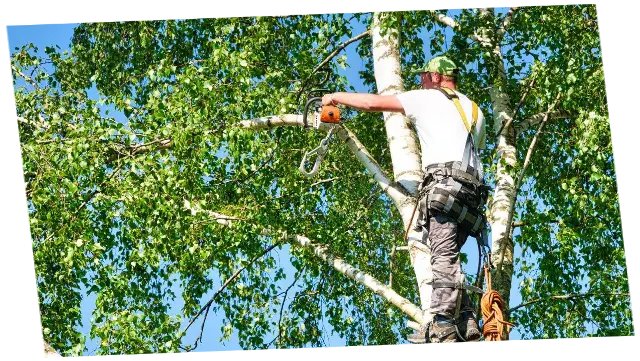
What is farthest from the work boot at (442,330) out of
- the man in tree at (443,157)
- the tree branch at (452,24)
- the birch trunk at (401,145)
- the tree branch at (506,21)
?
the tree branch at (506,21)

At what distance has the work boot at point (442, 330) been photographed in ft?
26.1

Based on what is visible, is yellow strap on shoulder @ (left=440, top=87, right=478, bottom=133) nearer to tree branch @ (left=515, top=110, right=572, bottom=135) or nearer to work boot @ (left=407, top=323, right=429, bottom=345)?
work boot @ (left=407, top=323, right=429, bottom=345)

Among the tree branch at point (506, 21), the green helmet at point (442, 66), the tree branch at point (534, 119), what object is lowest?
the green helmet at point (442, 66)

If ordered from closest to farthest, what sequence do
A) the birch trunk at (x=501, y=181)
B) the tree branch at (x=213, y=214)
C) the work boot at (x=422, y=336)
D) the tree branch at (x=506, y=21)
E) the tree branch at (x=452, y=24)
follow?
the work boot at (x=422, y=336) → the birch trunk at (x=501, y=181) → the tree branch at (x=213, y=214) → the tree branch at (x=452, y=24) → the tree branch at (x=506, y=21)

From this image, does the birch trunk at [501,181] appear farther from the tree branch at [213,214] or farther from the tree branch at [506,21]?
the tree branch at [213,214]

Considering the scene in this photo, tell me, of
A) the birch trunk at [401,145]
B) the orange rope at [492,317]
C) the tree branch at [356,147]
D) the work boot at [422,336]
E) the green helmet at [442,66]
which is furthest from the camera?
the tree branch at [356,147]

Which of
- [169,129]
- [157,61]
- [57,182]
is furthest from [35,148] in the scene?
[157,61]

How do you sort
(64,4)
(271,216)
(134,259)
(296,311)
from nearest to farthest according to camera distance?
(64,4) → (134,259) → (271,216) → (296,311)

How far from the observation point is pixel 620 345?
619cm

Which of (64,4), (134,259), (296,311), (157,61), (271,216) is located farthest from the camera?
(157,61)

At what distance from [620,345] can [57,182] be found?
23.7 ft

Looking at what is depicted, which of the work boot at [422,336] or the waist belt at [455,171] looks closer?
the work boot at [422,336]

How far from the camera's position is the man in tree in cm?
804

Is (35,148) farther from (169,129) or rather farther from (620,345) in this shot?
(620,345)
